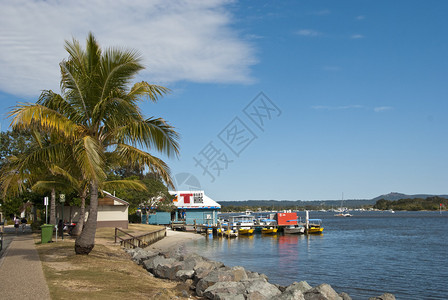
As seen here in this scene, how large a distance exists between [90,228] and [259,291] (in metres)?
7.11

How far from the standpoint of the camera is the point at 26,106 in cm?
1466

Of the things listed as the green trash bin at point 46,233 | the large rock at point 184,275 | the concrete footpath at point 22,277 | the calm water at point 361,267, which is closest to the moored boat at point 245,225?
the calm water at point 361,267

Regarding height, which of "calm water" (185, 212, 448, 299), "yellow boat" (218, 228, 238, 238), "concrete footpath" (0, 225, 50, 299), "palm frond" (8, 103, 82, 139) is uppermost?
"palm frond" (8, 103, 82, 139)

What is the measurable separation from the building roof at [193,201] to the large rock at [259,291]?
5034 cm

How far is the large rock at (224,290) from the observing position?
13.9m

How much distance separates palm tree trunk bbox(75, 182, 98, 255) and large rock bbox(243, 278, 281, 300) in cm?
639

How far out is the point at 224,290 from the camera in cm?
1451

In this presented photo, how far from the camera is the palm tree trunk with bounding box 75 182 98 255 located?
1661cm

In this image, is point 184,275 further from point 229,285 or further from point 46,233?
point 46,233

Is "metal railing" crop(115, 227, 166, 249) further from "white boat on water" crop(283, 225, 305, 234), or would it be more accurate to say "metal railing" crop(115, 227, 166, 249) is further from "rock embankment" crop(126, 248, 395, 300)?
"white boat on water" crop(283, 225, 305, 234)

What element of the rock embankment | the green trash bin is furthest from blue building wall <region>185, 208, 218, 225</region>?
the rock embankment

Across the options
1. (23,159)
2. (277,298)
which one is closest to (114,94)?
(23,159)

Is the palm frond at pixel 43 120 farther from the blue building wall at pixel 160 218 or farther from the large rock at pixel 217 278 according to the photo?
the blue building wall at pixel 160 218

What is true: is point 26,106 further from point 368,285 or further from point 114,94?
point 368,285
